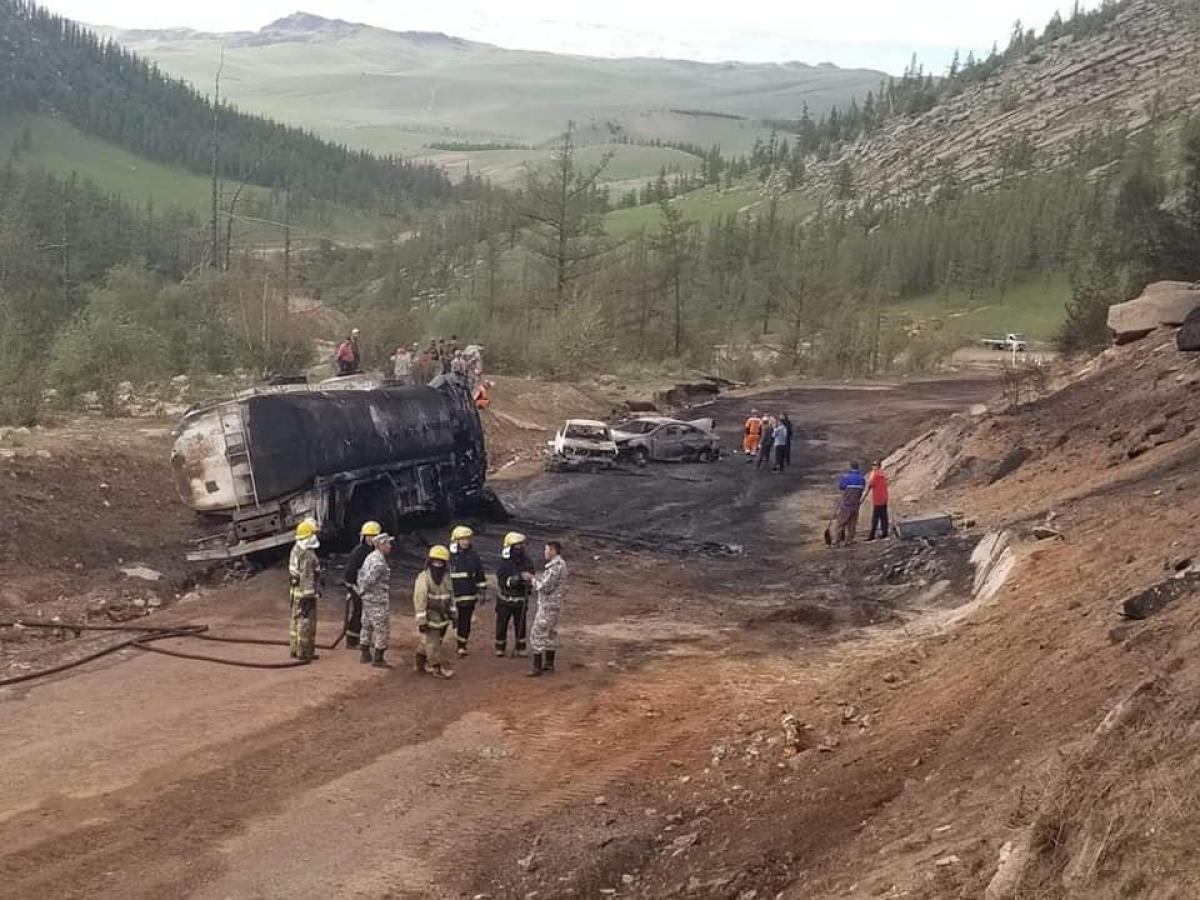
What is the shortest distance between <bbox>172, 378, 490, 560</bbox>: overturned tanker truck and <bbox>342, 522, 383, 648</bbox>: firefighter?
3611 millimetres

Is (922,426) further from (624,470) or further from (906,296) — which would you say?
(906,296)

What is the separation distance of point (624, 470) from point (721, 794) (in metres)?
21.8

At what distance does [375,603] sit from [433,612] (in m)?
0.74

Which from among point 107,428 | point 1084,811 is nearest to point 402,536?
point 107,428

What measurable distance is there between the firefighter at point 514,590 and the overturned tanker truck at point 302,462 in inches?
187

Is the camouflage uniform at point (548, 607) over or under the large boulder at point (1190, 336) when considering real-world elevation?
under

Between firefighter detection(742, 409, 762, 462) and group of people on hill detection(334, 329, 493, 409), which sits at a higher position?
group of people on hill detection(334, 329, 493, 409)

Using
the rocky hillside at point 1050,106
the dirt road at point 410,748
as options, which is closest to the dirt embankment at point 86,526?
the dirt road at point 410,748

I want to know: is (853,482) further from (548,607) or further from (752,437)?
(752,437)

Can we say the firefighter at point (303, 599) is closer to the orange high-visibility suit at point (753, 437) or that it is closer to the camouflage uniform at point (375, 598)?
the camouflage uniform at point (375, 598)

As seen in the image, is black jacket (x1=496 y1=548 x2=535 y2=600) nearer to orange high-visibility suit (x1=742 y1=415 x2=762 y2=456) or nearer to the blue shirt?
the blue shirt

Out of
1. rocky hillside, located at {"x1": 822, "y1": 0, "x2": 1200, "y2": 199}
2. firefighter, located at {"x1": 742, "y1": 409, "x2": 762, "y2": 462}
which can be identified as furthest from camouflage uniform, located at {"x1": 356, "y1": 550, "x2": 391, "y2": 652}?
rocky hillside, located at {"x1": 822, "y1": 0, "x2": 1200, "y2": 199}

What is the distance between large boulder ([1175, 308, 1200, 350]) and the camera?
25.6 m

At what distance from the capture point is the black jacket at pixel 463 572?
1409 cm
